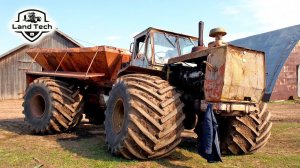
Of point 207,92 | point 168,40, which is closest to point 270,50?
point 168,40

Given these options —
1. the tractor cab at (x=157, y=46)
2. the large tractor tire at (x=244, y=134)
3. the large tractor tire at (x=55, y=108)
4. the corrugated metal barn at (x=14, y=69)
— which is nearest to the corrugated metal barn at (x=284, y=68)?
the tractor cab at (x=157, y=46)

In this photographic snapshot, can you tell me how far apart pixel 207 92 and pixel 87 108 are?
5.53m

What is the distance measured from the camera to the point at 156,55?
7.17m

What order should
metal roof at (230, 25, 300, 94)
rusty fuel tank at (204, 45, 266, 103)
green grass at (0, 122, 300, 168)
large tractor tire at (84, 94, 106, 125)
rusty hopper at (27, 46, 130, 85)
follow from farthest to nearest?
metal roof at (230, 25, 300, 94) < large tractor tire at (84, 94, 106, 125) < rusty hopper at (27, 46, 130, 85) < green grass at (0, 122, 300, 168) < rusty fuel tank at (204, 45, 266, 103)

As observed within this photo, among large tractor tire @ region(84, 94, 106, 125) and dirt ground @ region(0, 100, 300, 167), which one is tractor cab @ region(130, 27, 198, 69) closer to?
dirt ground @ region(0, 100, 300, 167)

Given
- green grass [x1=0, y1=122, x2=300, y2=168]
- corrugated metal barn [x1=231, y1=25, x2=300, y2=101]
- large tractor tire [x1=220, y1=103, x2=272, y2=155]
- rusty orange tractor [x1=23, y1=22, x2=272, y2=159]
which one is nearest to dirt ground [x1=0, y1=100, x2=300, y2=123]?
corrugated metal barn [x1=231, y1=25, x2=300, y2=101]

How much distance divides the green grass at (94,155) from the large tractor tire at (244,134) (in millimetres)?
186

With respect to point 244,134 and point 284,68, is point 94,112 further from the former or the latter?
point 284,68

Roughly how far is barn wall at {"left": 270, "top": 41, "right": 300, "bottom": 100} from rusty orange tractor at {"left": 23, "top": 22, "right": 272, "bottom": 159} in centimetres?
1708

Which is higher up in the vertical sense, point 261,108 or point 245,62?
point 245,62

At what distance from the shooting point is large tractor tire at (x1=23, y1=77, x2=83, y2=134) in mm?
8656

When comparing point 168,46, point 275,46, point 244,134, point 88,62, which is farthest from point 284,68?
point 244,134

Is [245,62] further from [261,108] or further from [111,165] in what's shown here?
[111,165]

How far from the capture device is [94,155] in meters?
6.25
